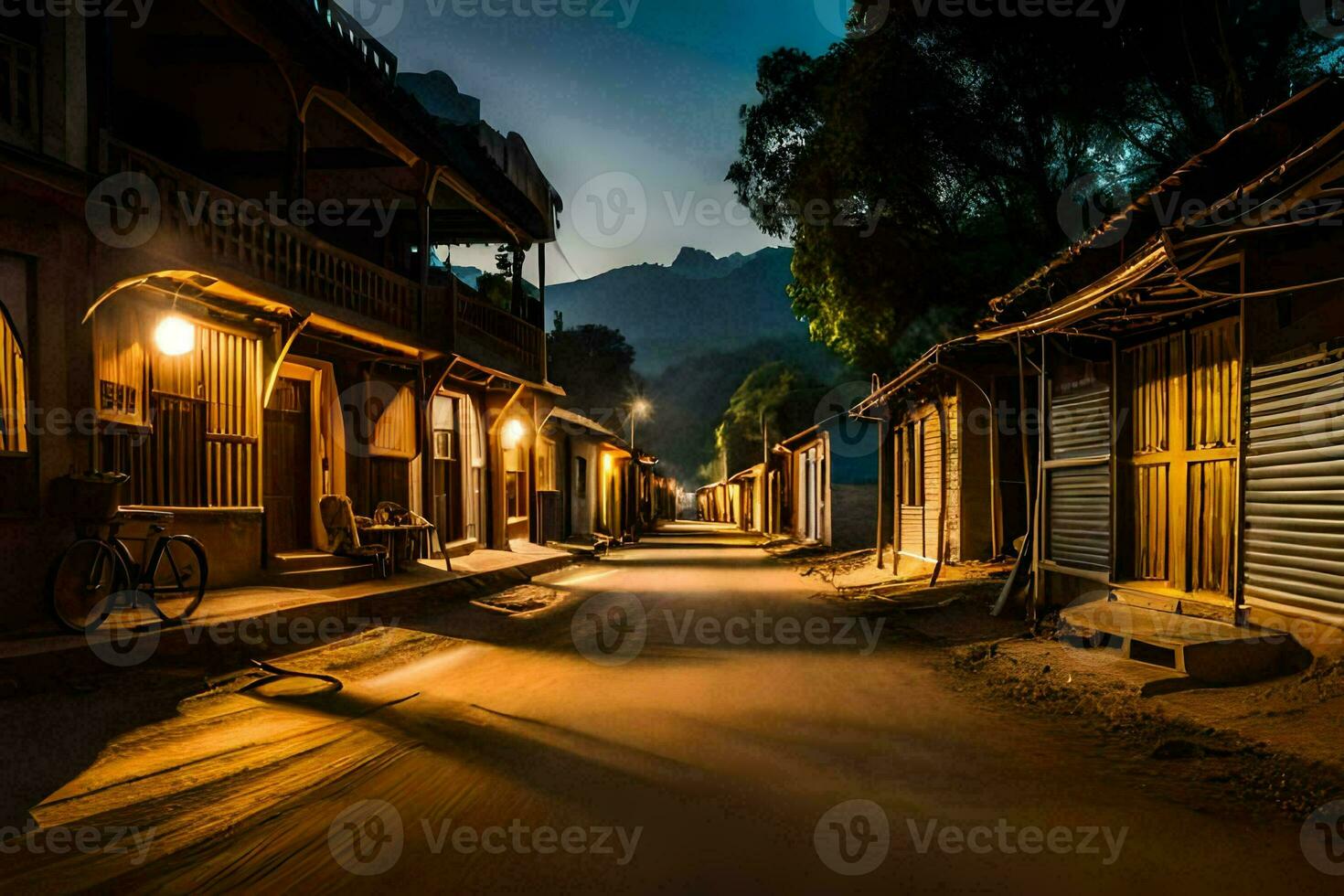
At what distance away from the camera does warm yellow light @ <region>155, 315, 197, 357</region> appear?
29.8 feet

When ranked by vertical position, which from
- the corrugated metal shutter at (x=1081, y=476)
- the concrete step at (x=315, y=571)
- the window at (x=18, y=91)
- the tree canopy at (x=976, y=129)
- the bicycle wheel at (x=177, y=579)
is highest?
the tree canopy at (x=976, y=129)

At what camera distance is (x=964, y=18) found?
17875 mm

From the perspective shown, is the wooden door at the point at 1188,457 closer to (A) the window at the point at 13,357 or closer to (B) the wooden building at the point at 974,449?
(B) the wooden building at the point at 974,449

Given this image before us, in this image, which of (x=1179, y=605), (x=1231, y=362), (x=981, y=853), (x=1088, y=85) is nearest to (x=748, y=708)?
(x=981, y=853)

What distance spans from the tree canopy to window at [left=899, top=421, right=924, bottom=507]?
289 centimetres

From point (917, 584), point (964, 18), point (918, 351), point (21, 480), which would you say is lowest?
point (917, 584)

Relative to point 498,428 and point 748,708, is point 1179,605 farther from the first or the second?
point 498,428

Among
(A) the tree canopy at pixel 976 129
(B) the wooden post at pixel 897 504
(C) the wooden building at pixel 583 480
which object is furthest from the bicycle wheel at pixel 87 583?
(A) the tree canopy at pixel 976 129

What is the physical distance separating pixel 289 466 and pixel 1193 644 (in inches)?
464

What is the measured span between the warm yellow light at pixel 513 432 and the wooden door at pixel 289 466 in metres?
7.52

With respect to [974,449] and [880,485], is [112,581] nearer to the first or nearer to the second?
[974,449]

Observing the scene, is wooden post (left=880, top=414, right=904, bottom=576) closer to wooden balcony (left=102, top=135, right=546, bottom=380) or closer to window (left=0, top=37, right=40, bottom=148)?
wooden balcony (left=102, top=135, right=546, bottom=380)

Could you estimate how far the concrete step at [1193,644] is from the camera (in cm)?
665

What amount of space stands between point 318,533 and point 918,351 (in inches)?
605
